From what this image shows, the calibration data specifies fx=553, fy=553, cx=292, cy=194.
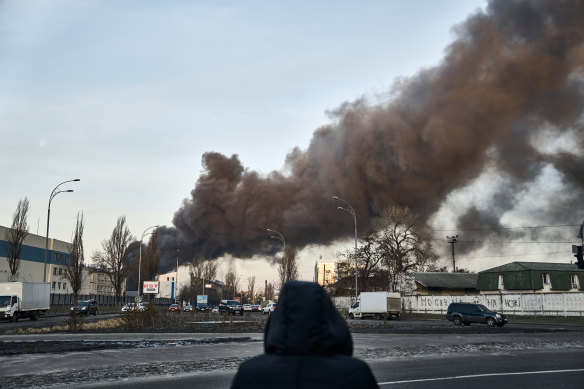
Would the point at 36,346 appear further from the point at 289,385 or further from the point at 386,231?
the point at 386,231

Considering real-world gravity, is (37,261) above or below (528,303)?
above

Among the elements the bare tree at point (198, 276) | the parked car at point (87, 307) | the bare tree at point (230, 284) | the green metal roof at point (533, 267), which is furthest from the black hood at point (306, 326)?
the bare tree at point (230, 284)

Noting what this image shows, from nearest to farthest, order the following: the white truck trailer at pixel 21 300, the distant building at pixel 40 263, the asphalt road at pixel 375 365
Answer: the asphalt road at pixel 375 365 < the white truck trailer at pixel 21 300 < the distant building at pixel 40 263

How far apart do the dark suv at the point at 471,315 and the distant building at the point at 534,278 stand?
2508 cm

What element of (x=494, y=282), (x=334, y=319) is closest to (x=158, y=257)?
(x=494, y=282)

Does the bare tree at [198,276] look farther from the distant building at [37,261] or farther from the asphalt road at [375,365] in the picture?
the asphalt road at [375,365]

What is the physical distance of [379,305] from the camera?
49250mm

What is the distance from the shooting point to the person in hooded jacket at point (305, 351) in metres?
2.49

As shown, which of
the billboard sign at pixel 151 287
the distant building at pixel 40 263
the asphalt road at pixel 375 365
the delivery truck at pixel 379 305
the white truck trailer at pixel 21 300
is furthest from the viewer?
the distant building at pixel 40 263

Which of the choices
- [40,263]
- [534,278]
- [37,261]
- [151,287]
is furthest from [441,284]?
[40,263]

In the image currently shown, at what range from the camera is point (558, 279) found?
60.2 m

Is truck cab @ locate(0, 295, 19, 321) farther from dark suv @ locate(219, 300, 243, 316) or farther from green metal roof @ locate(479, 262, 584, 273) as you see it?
green metal roof @ locate(479, 262, 584, 273)

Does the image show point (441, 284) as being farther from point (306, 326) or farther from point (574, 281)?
point (306, 326)

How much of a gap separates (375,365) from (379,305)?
37.3 meters
